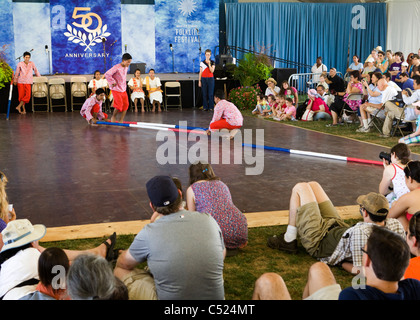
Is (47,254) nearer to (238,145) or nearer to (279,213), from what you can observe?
(279,213)

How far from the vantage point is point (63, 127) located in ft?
33.3

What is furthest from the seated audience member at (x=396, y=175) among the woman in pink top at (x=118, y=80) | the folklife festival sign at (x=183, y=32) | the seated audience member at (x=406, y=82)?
the folklife festival sign at (x=183, y=32)

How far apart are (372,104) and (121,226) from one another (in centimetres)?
648

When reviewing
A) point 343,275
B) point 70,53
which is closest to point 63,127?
point 70,53

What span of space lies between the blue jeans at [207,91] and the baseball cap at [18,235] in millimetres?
10616

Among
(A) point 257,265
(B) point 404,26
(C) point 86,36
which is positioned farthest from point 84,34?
(A) point 257,265

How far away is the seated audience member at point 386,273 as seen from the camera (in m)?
1.99

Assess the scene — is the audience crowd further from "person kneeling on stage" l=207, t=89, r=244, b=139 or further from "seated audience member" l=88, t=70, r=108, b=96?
"seated audience member" l=88, t=70, r=108, b=96

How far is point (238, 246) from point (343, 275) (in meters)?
0.79

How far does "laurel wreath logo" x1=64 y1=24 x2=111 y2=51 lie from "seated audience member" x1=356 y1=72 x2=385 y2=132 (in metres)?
8.76

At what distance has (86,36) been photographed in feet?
50.4

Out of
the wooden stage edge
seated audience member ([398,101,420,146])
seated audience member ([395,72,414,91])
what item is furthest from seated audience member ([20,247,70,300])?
seated audience member ([395,72,414,91])

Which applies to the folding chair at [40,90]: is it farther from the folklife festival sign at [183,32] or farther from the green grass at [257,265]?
the green grass at [257,265]

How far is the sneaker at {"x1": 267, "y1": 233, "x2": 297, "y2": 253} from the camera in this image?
3850mm
